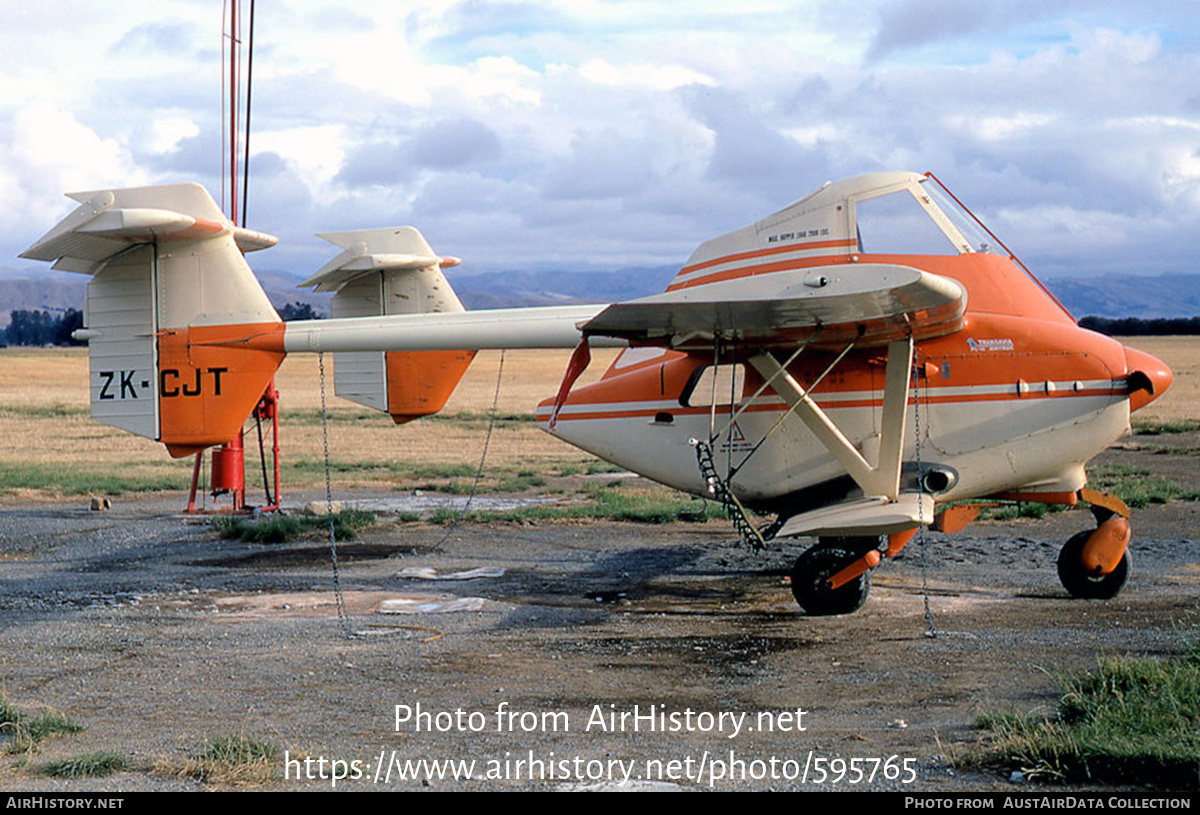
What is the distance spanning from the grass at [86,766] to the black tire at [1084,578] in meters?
8.55

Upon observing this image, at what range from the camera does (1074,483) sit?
1092 cm

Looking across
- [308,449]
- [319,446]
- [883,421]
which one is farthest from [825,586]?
[319,446]

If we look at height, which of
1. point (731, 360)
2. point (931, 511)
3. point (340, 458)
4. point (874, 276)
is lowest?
point (340, 458)

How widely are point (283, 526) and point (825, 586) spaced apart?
27.9ft

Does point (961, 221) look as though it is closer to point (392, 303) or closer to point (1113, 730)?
point (1113, 730)

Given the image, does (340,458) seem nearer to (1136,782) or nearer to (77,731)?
(77,731)

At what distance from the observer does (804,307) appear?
362 inches

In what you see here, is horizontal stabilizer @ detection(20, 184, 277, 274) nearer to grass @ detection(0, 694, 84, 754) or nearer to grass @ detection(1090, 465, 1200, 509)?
grass @ detection(0, 694, 84, 754)

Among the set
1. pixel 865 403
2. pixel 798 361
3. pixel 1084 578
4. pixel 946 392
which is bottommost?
pixel 1084 578

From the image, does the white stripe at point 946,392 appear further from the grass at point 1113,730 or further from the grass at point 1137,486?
the grass at point 1137,486

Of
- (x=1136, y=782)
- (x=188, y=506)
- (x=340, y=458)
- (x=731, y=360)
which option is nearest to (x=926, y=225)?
(x=731, y=360)

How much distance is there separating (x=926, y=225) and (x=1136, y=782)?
6496 millimetres

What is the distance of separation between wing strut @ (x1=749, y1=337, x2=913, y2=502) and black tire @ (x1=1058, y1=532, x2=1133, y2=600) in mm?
2091

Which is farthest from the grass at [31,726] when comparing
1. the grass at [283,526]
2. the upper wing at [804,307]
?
the grass at [283,526]
